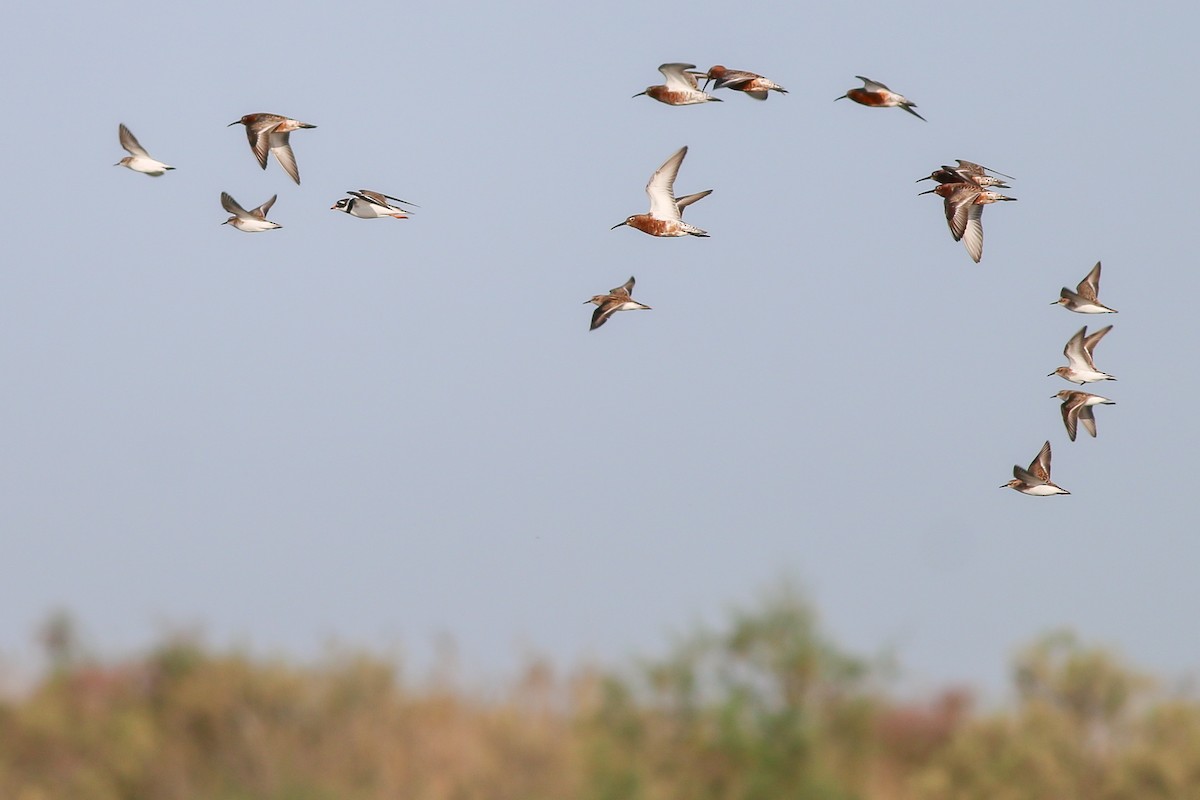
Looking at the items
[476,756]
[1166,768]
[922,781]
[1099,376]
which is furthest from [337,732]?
[1099,376]

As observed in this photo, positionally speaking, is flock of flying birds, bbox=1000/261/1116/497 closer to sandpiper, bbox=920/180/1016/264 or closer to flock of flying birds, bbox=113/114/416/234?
sandpiper, bbox=920/180/1016/264

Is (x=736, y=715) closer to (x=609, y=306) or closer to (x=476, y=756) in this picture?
(x=476, y=756)

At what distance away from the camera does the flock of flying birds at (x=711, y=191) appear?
66.9ft

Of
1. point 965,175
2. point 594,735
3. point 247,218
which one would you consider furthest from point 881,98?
point 594,735

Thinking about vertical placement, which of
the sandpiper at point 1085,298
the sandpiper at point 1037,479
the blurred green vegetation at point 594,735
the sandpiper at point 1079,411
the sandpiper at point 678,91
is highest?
the sandpiper at point 678,91

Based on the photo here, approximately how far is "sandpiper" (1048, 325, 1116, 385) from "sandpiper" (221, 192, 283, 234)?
10.2 metres

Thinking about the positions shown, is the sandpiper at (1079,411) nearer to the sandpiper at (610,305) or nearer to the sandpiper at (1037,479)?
the sandpiper at (1037,479)

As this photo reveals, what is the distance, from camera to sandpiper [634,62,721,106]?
20156mm

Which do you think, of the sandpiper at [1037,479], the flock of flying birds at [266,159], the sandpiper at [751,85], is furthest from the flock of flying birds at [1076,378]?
the flock of flying birds at [266,159]

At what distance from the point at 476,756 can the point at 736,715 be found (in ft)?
20.7

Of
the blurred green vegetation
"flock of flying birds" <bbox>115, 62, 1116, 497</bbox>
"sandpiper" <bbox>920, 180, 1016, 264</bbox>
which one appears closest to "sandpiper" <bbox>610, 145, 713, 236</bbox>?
"flock of flying birds" <bbox>115, 62, 1116, 497</bbox>

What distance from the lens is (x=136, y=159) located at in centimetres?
2284

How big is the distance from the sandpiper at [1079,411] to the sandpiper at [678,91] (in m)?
5.68

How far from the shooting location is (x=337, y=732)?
43.6 metres
